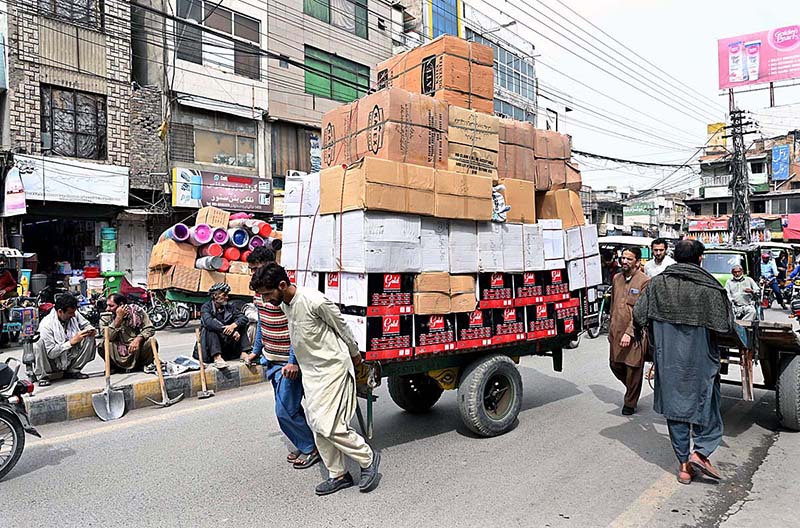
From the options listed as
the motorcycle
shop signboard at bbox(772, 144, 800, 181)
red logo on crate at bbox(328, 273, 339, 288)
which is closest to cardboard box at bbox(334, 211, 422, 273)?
red logo on crate at bbox(328, 273, 339, 288)

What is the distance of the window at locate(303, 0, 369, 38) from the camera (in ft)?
70.8

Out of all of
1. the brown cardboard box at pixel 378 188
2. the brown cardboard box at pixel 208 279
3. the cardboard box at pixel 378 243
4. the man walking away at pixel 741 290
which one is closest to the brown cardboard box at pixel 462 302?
the cardboard box at pixel 378 243

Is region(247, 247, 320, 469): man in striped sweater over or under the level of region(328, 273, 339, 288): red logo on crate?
under

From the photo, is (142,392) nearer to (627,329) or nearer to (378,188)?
(378,188)

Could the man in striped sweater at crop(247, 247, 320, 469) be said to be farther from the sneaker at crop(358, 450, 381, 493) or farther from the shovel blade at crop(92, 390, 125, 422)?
the shovel blade at crop(92, 390, 125, 422)

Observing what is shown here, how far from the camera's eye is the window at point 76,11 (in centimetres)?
1480

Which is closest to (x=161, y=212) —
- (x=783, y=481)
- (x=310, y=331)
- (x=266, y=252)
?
(x=266, y=252)

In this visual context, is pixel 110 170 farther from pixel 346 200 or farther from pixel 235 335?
pixel 346 200

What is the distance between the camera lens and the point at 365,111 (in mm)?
4691

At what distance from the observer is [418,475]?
13.2ft

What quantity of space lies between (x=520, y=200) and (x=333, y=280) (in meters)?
1.93

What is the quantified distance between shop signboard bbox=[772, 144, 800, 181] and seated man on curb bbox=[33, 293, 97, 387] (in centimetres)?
4879

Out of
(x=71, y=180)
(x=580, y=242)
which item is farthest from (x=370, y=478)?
(x=71, y=180)

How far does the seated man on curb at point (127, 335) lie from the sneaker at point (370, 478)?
369 centimetres
